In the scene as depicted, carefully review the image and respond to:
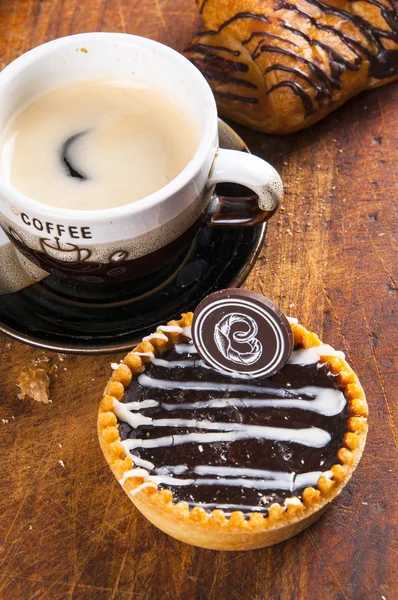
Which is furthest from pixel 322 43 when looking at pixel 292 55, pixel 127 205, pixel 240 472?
pixel 240 472

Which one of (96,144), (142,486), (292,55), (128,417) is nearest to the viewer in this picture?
(142,486)

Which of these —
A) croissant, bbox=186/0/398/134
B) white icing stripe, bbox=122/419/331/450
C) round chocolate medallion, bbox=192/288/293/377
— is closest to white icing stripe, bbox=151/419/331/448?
white icing stripe, bbox=122/419/331/450

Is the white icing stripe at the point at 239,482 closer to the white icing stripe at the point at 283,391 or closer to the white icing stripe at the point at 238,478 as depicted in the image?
the white icing stripe at the point at 238,478

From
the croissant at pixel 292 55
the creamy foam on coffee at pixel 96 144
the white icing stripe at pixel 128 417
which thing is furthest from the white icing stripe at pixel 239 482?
the croissant at pixel 292 55

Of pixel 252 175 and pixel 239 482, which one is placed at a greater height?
pixel 252 175

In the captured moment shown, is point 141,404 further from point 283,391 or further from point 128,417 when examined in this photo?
point 283,391

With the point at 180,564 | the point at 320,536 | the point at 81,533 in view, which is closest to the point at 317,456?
the point at 320,536

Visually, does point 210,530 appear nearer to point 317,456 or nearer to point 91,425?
point 317,456
